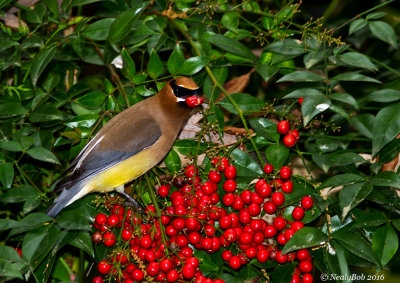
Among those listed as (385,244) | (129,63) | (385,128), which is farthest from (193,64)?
(385,244)

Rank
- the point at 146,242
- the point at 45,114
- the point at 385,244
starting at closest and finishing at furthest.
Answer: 1. the point at 385,244
2. the point at 146,242
3. the point at 45,114

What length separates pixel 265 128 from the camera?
8.19 ft

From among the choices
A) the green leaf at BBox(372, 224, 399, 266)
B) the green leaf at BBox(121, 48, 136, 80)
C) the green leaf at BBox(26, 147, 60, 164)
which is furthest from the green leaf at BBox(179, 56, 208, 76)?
the green leaf at BBox(372, 224, 399, 266)

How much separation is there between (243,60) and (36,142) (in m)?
1.05

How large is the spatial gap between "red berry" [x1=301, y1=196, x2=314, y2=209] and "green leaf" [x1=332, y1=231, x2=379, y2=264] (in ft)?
0.53

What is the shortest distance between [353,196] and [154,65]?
105 centimetres

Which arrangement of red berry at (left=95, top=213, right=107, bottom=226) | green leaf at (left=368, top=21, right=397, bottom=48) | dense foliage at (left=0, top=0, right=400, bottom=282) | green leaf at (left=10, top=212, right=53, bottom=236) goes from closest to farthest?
green leaf at (left=10, top=212, right=53, bottom=236)
dense foliage at (left=0, top=0, right=400, bottom=282)
red berry at (left=95, top=213, right=107, bottom=226)
green leaf at (left=368, top=21, right=397, bottom=48)

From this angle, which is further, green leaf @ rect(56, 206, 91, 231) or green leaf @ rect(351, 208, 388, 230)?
green leaf @ rect(351, 208, 388, 230)

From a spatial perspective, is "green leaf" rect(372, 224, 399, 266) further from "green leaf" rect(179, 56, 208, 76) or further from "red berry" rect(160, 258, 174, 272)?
"green leaf" rect(179, 56, 208, 76)

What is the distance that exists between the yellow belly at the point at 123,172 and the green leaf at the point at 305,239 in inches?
29.5

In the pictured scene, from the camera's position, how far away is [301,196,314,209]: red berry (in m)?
2.27

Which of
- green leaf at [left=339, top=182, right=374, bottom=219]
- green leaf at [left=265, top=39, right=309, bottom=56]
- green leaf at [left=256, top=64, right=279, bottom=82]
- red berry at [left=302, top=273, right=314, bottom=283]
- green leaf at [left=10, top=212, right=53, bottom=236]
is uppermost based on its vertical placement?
green leaf at [left=265, top=39, right=309, bottom=56]

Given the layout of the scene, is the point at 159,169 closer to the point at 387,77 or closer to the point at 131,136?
the point at 131,136

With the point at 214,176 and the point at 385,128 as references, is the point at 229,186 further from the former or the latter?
the point at 385,128
